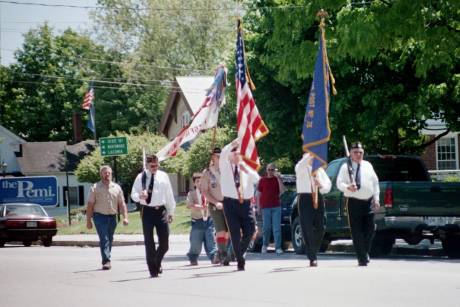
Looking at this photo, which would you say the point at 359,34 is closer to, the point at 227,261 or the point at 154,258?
the point at 227,261

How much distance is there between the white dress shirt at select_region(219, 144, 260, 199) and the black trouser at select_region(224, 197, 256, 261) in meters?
0.10

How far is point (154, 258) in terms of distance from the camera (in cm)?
1616

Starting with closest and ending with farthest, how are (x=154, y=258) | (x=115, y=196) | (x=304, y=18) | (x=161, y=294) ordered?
(x=161, y=294), (x=154, y=258), (x=115, y=196), (x=304, y=18)

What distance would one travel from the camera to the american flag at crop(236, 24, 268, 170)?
17141mm

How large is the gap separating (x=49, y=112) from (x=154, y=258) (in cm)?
7535

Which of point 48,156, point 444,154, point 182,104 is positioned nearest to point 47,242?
point 444,154

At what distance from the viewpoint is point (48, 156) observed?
291ft

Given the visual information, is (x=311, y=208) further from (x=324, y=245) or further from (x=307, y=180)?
(x=324, y=245)

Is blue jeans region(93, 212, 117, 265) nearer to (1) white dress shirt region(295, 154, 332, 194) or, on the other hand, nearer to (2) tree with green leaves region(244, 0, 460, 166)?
(1) white dress shirt region(295, 154, 332, 194)

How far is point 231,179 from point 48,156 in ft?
243

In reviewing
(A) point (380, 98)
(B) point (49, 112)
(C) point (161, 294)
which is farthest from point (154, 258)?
(B) point (49, 112)

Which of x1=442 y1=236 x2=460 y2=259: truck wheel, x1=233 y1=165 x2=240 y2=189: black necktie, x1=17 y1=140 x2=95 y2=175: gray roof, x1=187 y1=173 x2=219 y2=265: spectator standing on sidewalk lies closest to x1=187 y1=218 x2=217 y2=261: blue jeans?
x1=187 y1=173 x2=219 y2=265: spectator standing on sidewalk

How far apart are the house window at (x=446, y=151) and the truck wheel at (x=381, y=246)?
85.6 feet

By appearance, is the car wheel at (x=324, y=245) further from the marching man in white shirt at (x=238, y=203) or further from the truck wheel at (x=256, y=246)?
the marching man in white shirt at (x=238, y=203)
